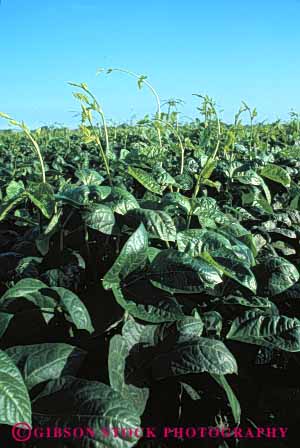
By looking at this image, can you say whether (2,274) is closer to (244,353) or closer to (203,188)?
(244,353)

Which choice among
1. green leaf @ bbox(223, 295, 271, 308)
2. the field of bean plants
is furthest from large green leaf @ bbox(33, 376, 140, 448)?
green leaf @ bbox(223, 295, 271, 308)

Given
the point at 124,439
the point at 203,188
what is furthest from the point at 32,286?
the point at 203,188

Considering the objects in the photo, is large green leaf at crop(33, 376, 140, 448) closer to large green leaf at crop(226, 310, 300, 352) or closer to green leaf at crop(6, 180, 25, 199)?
large green leaf at crop(226, 310, 300, 352)

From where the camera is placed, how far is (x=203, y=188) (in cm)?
253

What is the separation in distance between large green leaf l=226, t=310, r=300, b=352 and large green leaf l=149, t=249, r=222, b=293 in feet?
0.66

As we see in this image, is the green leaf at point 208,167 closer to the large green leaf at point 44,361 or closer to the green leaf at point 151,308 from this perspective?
the green leaf at point 151,308

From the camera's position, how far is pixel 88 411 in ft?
3.29

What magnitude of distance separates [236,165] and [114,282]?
1.42 m

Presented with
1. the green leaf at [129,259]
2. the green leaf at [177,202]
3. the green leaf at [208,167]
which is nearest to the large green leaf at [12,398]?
the green leaf at [129,259]

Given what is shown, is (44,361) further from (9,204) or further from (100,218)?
(9,204)

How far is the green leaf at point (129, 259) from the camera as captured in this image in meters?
1.23

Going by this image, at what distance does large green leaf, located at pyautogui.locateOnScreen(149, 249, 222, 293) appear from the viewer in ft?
3.99

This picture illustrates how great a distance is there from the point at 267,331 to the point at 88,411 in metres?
0.58

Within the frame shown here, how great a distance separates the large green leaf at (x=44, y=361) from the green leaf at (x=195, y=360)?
203mm
